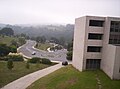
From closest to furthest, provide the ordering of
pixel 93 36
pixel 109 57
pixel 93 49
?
pixel 109 57 → pixel 93 36 → pixel 93 49

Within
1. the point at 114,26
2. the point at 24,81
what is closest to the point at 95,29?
the point at 114,26

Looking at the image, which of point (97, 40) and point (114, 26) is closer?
point (114, 26)

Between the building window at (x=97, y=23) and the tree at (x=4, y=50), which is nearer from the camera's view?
the building window at (x=97, y=23)

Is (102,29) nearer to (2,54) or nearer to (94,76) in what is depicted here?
(94,76)

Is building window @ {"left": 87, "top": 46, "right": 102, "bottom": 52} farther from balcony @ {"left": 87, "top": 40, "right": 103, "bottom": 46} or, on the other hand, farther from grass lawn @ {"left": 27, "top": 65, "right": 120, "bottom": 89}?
grass lawn @ {"left": 27, "top": 65, "right": 120, "bottom": 89}

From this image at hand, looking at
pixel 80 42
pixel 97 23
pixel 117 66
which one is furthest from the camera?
pixel 80 42

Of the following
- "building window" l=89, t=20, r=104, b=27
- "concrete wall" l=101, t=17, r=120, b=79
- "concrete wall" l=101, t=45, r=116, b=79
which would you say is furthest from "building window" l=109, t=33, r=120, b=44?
"building window" l=89, t=20, r=104, b=27

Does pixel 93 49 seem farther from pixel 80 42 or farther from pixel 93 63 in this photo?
pixel 80 42

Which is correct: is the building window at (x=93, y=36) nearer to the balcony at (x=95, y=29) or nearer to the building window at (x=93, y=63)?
the balcony at (x=95, y=29)

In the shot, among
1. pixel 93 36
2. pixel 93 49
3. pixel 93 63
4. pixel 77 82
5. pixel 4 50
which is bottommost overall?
pixel 77 82

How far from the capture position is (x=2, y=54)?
52812 millimetres

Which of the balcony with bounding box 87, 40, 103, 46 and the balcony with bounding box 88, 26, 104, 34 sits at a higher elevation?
the balcony with bounding box 88, 26, 104, 34

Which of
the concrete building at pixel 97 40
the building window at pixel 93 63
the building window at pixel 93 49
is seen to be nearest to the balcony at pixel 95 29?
the concrete building at pixel 97 40

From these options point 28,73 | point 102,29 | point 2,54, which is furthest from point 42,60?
point 102,29
